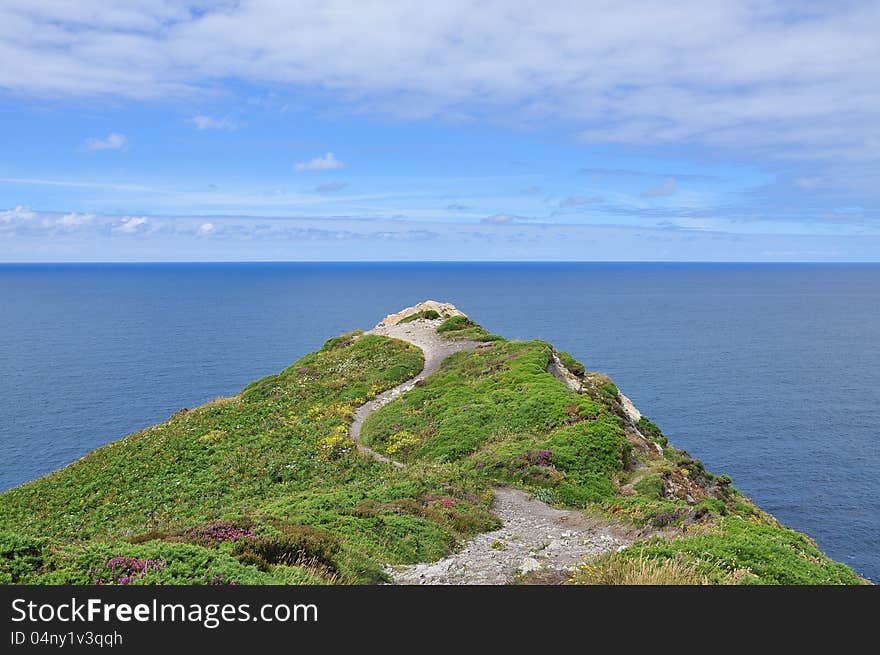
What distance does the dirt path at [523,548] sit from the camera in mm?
17281

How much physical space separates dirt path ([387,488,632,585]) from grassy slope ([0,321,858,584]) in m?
0.89

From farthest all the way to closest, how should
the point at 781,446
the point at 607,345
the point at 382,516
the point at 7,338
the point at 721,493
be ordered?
the point at 7,338, the point at 607,345, the point at 781,446, the point at 721,493, the point at 382,516

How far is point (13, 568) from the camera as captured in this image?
39.0ft

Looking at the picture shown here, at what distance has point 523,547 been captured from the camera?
2102 cm

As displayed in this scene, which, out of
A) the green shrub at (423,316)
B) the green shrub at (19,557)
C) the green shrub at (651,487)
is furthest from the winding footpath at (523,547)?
the green shrub at (423,316)

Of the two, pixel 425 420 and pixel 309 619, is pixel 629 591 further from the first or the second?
pixel 425 420

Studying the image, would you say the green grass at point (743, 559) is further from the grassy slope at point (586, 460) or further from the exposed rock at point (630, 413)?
the exposed rock at point (630, 413)

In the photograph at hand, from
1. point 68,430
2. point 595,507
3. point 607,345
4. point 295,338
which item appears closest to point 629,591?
point 595,507

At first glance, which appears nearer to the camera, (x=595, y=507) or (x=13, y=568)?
(x=13, y=568)

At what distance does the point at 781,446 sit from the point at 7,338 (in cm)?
18397

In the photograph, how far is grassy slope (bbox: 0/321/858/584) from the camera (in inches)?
555

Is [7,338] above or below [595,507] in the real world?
below

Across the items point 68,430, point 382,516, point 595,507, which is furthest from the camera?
point 68,430

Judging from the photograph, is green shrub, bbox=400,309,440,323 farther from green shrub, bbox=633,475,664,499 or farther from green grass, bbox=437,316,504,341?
green shrub, bbox=633,475,664,499
